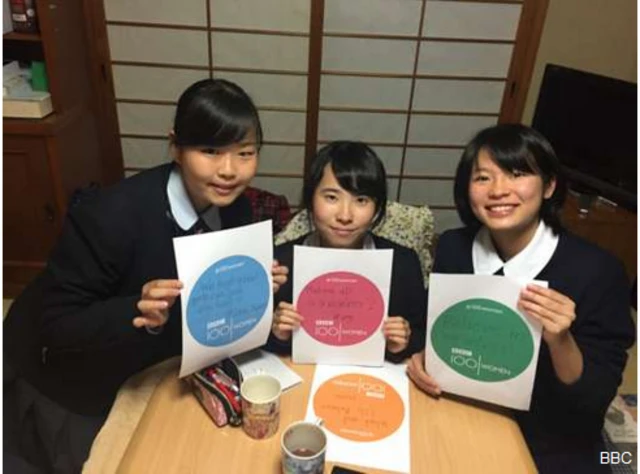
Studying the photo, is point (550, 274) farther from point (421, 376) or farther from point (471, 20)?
point (471, 20)

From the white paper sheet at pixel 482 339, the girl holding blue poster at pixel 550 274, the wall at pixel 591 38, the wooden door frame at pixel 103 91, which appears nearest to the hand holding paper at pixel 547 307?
the white paper sheet at pixel 482 339

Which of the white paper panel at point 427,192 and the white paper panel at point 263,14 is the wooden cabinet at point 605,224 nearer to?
the white paper panel at point 427,192

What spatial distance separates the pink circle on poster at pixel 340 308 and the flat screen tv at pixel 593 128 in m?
1.74

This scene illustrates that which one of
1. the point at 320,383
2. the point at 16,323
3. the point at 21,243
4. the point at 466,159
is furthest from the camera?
Result: the point at 21,243

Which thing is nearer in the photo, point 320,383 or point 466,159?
point 320,383

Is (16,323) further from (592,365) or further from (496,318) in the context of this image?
(592,365)

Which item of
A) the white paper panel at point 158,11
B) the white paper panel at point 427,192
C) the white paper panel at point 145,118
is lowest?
the white paper panel at point 427,192

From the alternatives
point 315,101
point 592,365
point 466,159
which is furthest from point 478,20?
point 592,365

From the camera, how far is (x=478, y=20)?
9.59 feet

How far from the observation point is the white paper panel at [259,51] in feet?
9.57

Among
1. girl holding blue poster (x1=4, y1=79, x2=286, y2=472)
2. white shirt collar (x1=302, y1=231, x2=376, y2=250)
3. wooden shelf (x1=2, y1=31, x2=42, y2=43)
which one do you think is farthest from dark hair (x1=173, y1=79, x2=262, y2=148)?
wooden shelf (x1=2, y1=31, x2=42, y2=43)

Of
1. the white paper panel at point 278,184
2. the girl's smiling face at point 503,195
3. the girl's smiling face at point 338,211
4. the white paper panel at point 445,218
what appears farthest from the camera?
the white paper panel at point 445,218

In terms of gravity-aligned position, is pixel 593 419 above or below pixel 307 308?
below

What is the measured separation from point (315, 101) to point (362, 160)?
72.6 inches
